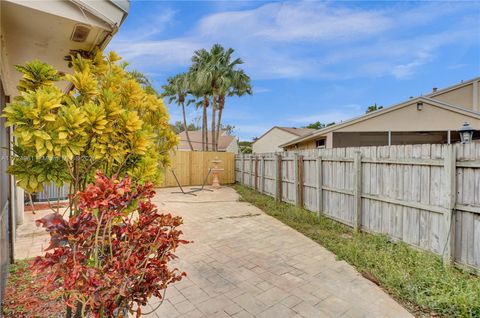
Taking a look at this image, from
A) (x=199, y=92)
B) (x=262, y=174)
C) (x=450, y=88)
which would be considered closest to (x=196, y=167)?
(x=262, y=174)

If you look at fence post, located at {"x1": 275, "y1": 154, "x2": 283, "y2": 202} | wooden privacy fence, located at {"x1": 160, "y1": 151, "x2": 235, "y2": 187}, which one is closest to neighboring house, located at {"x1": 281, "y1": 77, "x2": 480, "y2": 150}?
wooden privacy fence, located at {"x1": 160, "y1": 151, "x2": 235, "y2": 187}

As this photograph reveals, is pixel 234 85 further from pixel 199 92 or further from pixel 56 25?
pixel 56 25

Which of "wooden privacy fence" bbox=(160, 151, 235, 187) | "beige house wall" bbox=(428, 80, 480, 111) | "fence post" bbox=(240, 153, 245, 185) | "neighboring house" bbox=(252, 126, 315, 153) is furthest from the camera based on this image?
"neighboring house" bbox=(252, 126, 315, 153)

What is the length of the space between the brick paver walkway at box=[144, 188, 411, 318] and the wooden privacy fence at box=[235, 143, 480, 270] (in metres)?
1.27

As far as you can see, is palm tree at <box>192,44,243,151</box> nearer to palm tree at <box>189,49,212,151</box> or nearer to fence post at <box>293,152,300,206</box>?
palm tree at <box>189,49,212,151</box>

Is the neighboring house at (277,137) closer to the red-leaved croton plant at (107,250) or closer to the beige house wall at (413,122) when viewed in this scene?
the beige house wall at (413,122)

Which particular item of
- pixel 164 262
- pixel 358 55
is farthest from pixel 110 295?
A: pixel 358 55

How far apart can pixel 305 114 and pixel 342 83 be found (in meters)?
16.9

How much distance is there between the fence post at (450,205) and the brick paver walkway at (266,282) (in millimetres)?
1235

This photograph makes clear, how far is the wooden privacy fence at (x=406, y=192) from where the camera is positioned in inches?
133

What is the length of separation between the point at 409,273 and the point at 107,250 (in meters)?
3.60

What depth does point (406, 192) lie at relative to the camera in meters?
4.28

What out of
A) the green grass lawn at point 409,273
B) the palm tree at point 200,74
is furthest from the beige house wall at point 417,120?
the palm tree at point 200,74

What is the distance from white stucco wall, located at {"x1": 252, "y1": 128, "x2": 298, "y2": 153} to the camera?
85.1 feet
